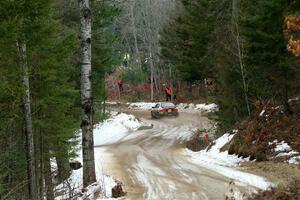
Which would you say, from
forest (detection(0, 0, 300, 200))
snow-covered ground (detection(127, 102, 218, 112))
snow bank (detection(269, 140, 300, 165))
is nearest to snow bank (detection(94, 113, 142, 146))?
snow-covered ground (detection(127, 102, 218, 112))

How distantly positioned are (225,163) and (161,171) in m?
2.44

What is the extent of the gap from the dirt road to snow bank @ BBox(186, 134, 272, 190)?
1.25 feet

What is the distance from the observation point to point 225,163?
722 inches

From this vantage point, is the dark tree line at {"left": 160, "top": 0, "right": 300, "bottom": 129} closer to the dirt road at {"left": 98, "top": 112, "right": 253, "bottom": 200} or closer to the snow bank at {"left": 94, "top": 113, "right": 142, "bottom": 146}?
the dirt road at {"left": 98, "top": 112, "right": 253, "bottom": 200}

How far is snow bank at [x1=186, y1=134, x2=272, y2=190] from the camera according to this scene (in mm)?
13489

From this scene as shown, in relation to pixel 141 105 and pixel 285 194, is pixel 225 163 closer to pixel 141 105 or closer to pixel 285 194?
pixel 285 194

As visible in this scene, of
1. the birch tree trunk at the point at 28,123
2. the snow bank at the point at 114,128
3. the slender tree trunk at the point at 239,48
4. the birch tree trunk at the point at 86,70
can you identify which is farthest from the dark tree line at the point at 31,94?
the snow bank at the point at 114,128

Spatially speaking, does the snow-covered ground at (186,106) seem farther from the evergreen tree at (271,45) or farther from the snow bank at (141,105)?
the evergreen tree at (271,45)

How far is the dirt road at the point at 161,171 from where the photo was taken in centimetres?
1323

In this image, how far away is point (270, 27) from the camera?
1912 centimetres

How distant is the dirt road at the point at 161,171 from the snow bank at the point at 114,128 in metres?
2.11

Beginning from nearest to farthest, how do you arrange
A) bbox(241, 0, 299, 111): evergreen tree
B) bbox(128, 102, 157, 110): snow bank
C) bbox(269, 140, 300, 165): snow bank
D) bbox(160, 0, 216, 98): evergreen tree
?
1. bbox(269, 140, 300, 165): snow bank
2. bbox(241, 0, 299, 111): evergreen tree
3. bbox(160, 0, 216, 98): evergreen tree
4. bbox(128, 102, 157, 110): snow bank

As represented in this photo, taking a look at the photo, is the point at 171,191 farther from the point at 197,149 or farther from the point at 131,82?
the point at 131,82

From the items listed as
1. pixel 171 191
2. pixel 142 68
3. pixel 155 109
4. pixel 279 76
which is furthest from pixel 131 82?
pixel 171 191
